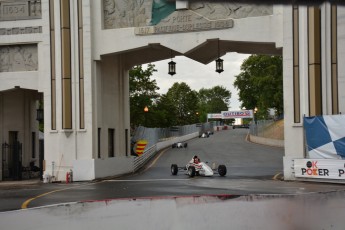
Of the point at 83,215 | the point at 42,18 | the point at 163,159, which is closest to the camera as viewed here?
the point at 83,215

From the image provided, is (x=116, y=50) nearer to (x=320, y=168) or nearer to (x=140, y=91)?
(x=320, y=168)

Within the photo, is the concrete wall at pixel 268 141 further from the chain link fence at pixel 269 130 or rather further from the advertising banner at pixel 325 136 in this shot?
the advertising banner at pixel 325 136

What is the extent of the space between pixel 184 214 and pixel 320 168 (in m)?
13.9

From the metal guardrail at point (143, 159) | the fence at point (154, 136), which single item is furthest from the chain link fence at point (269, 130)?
the metal guardrail at point (143, 159)

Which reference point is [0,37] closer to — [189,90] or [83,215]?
[83,215]

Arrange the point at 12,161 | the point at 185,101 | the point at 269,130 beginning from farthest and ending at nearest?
the point at 185,101, the point at 269,130, the point at 12,161

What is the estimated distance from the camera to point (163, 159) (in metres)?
42.2

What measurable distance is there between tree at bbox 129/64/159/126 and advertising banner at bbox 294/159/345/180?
3598 cm

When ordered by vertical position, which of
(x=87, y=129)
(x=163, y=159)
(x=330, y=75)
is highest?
(x=330, y=75)

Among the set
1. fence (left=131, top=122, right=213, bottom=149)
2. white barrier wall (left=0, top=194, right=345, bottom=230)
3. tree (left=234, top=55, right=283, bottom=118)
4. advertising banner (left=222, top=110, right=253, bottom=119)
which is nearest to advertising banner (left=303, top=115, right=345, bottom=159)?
white barrier wall (left=0, top=194, right=345, bottom=230)

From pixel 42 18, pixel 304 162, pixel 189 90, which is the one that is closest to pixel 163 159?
pixel 42 18

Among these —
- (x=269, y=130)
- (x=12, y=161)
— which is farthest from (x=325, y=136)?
(x=269, y=130)

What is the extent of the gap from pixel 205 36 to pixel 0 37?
10.4 m

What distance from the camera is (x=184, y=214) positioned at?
9.66m
